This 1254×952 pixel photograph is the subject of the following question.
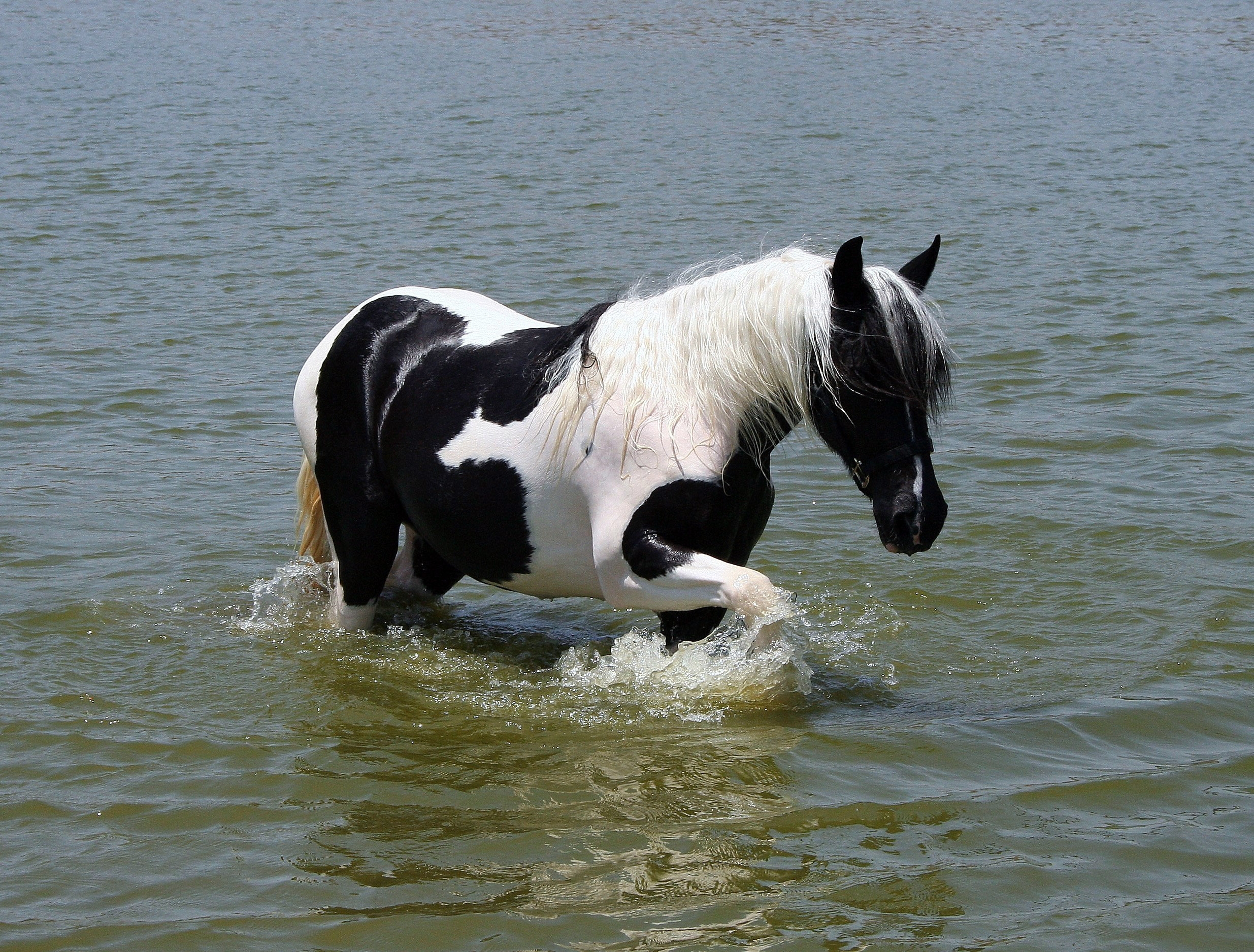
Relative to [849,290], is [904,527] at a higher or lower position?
lower

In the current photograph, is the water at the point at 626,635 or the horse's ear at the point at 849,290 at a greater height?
the horse's ear at the point at 849,290

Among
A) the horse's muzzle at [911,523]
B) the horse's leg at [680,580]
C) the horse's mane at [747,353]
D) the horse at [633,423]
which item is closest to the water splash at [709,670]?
the horse at [633,423]

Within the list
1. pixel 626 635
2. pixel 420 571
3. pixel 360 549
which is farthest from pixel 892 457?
pixel 420 571

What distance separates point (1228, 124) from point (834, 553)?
14157 millimetres

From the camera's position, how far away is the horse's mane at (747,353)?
424cm

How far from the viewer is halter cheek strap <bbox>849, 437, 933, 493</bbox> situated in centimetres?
427

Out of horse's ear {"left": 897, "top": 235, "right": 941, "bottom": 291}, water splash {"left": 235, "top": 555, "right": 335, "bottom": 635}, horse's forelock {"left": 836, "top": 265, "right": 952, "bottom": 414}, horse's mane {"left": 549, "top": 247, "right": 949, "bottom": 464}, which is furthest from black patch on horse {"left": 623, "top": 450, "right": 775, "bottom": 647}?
water splash {"left": 235, "top": 555, "right": 335, "bottom": 635}

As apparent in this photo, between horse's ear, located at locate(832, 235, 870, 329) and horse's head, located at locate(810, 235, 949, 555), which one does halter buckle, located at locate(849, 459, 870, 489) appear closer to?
horse's head, located at locate(810, 235, 949, 555)

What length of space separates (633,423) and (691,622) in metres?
0.78

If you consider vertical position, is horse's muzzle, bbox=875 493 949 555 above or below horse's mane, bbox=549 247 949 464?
below

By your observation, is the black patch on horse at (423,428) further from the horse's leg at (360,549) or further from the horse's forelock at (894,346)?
the horse's forelock at (894,346)

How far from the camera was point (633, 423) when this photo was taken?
4559mm

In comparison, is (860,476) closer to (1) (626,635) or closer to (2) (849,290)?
(2) (849,290)

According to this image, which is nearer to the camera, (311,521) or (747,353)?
(747,353)
